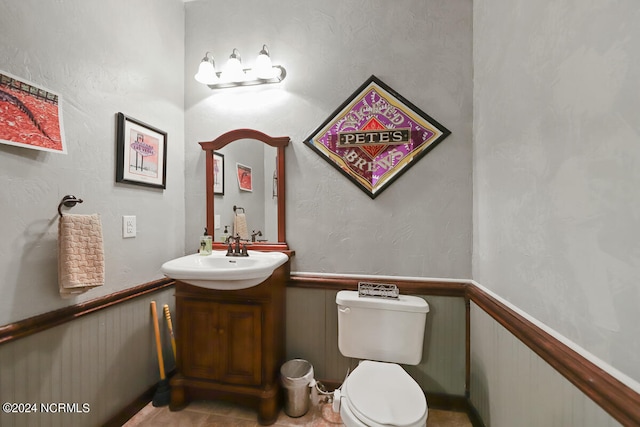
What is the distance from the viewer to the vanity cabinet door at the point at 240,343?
1557mm

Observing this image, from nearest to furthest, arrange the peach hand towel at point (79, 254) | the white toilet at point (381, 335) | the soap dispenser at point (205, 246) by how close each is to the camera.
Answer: the peach hand towel at point (79, 254)
the white toilet at point (381, 335)
the soap dispenser at point (205, 246)

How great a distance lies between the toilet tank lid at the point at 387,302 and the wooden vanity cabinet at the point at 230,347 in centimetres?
42

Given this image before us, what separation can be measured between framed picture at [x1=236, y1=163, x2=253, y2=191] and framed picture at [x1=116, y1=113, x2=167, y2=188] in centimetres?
48

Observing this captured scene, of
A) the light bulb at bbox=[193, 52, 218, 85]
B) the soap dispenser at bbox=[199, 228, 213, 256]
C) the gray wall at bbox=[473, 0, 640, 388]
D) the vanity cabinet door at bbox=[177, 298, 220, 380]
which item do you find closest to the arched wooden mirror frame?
the soap dispenser at bbox=[199, 228, 213, 256]

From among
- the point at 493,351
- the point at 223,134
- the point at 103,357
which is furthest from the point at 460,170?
the point at 103,357

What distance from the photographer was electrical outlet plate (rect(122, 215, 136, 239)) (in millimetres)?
1556

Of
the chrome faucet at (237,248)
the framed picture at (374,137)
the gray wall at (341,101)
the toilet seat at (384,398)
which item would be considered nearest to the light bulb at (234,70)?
the gray wall at (341,101)

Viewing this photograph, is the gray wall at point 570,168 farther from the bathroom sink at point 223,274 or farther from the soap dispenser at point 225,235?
the soap dispenser at point 225,235

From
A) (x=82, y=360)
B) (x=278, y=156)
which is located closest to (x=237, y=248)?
(x=278, y=156)

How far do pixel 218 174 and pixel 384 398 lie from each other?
168 centimetres

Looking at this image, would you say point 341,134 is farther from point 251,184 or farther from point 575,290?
point 575,290

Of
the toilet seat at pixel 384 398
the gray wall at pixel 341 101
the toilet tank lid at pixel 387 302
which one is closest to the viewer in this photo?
the toilet seat at pixel 384 398

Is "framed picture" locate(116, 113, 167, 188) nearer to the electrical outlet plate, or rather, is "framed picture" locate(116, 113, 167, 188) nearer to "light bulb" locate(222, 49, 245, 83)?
the electrical outlet plate

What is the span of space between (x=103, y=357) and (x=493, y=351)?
198 centimetres
